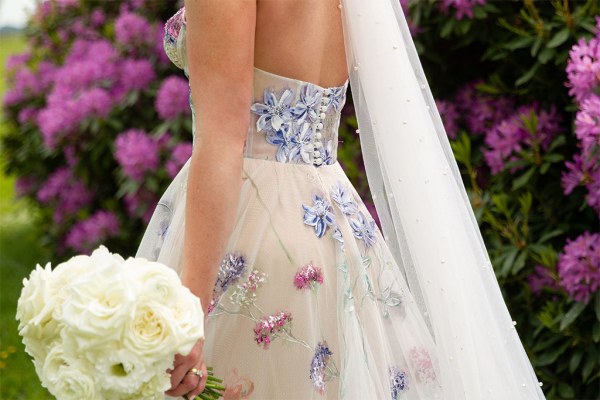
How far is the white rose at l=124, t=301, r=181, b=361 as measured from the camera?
160 centimetres

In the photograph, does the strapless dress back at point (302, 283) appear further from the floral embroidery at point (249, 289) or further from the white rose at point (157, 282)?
the white rose at point (157, 282)

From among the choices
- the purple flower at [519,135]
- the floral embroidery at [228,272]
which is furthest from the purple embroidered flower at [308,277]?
the purple flower at [519,135]

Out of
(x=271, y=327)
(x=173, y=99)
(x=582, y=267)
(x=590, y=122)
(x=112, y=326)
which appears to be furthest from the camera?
(x=173, y=99)

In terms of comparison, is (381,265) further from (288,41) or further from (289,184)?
(288,41)

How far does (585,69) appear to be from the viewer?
10.6ft

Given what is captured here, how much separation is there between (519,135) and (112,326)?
7.71 feet

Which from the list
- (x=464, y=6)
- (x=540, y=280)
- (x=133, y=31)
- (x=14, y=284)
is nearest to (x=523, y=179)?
(x=540, y=280)

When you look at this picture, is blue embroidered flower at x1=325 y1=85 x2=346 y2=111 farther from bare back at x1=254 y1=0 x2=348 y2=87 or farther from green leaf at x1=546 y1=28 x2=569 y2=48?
green leaf at x1=546 y1=28 x2=569 y2=48

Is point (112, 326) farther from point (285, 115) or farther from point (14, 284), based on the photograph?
point (14, 284)

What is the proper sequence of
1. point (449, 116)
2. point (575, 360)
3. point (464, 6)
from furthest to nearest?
point (449, 116) < point (464, 6) < point (575, 360)

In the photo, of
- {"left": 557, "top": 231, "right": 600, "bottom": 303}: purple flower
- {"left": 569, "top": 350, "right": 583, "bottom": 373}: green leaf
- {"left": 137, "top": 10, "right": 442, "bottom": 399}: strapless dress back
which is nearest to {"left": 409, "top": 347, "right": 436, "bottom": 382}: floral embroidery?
{"left": 137, "top": 10, "right": 442, "bottom": 399}: strapless dress back

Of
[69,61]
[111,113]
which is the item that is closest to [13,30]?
[69,61]

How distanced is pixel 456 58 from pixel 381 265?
221 cm

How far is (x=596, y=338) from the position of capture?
3287mm
